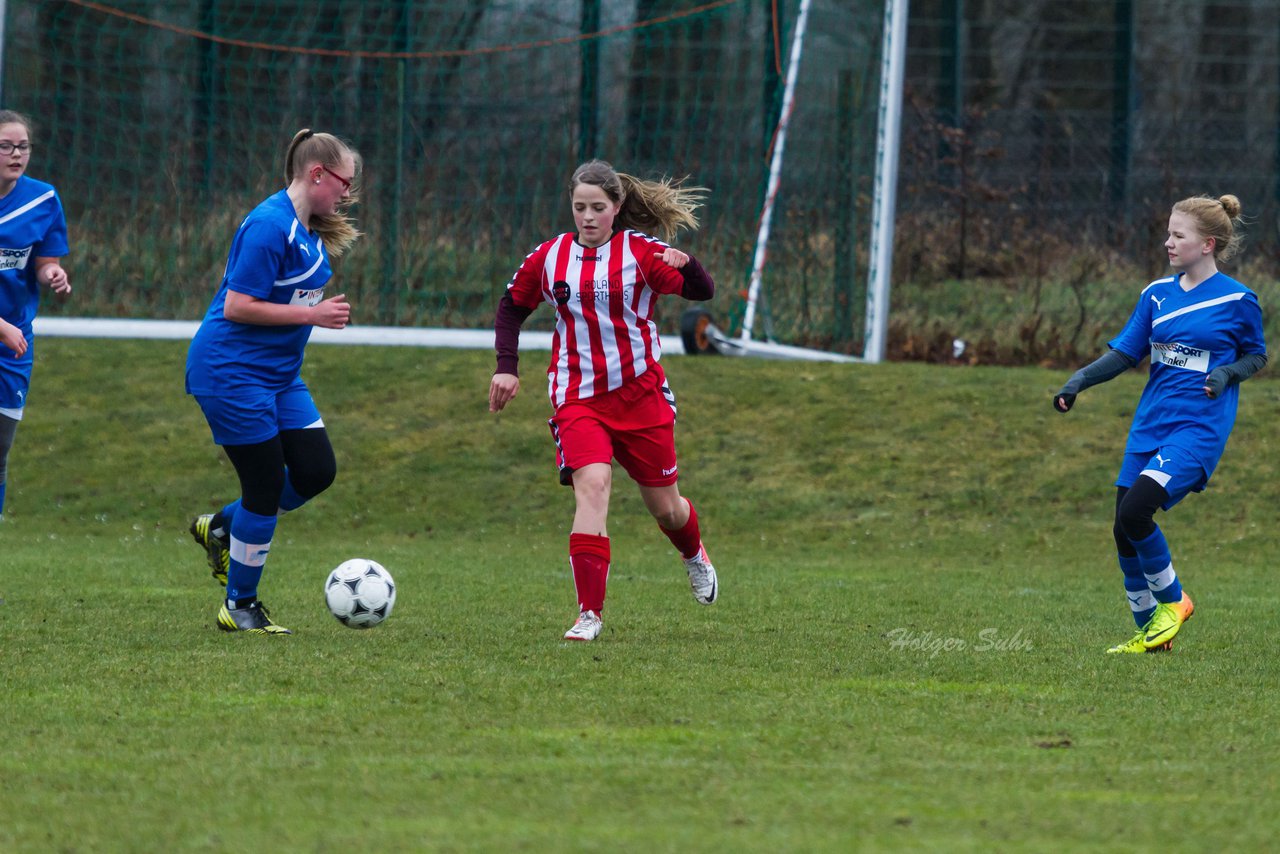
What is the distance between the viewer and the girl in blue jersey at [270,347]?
6.04 meters

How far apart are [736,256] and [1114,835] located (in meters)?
11.1

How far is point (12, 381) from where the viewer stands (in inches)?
277

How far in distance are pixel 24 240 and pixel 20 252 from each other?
5 cm

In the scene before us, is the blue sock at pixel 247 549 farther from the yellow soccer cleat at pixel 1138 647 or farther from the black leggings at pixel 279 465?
the yellow soccer cleat at pixel 1138 647

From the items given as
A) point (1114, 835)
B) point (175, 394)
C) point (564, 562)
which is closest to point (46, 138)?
point (175, 394)

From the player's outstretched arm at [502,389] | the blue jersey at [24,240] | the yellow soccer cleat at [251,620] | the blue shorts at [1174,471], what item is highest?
the blue jersey at [24,240]

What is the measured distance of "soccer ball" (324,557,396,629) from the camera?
630cm

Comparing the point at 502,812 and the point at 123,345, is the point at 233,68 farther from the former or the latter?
the point at 502,812

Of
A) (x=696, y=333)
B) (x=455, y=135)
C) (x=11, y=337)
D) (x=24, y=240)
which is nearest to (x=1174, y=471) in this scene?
(x=11, y=337)

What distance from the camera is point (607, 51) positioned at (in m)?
15.0

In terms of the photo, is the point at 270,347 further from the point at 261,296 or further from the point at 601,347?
the point at 601,347

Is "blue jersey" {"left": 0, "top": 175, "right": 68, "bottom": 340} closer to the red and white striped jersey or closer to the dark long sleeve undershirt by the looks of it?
the dark long sleeve undershirt

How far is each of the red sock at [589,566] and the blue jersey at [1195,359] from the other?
2020mm

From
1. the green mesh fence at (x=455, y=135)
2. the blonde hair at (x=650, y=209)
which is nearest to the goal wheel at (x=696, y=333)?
the green mesh fence at (x=455, y=135)
